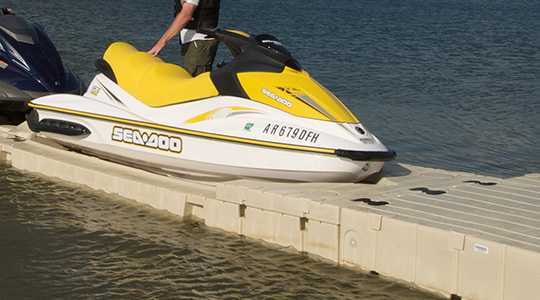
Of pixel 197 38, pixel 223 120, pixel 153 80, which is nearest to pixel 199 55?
pixel 197 38

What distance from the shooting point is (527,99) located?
12.4 metres

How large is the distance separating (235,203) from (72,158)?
2.05 meters

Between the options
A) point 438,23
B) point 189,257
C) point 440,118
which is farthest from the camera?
point 438,23

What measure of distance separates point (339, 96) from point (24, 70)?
6.20 m

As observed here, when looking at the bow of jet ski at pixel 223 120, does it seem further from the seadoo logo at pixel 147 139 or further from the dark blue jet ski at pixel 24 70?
the dark blue jet ski at pixel 24 70

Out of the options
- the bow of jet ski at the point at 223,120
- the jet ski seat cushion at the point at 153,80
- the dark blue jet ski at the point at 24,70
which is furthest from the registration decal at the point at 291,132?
the dark blue jet ski at the point at 24,70

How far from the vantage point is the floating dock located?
387cm

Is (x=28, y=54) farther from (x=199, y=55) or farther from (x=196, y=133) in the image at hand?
(x=196, y=133)

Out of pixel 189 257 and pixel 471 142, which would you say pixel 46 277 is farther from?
pixel 471 142

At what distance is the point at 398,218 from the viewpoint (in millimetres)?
4258

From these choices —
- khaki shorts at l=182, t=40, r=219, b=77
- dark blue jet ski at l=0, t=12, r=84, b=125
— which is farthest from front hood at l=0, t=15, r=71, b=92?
khaki shorts at l=182, t=40, r=219, b=77

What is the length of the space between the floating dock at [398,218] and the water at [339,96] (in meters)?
0.12

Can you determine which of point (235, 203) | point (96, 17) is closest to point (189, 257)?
point (235, 203)

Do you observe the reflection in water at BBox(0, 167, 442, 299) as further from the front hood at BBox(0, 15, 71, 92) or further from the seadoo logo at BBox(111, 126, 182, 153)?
the front hood at BBox(0, 15, 71, 92)
